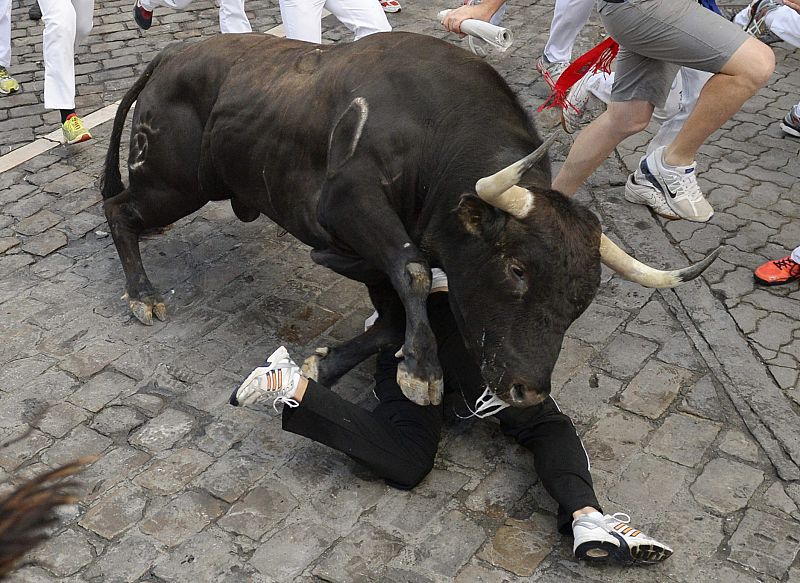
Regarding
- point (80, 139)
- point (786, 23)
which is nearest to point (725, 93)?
point (786, 23)

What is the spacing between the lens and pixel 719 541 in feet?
13.1

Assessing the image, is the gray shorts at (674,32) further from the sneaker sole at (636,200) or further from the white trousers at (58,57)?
the white trousers at (58,57)

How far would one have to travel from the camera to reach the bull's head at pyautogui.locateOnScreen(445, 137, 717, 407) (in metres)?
3.76

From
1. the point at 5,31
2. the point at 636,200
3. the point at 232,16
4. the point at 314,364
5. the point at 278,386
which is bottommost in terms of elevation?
the point at 636,200

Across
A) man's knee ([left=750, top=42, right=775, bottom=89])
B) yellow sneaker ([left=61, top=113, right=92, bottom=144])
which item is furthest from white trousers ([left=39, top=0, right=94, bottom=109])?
man's knee ([left=750, top=42, right=775, bottom=89])

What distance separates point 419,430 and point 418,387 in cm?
25

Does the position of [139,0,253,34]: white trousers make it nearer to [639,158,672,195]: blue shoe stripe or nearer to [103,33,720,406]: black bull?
[103,33,720,406]: black bull

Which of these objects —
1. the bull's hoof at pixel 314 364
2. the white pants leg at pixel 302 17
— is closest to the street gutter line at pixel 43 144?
A: the white pants leg at pixel 302 17

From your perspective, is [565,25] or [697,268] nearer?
[697,268]

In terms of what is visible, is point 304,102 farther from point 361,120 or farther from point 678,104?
point 678,104

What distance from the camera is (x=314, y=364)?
15.7 feet

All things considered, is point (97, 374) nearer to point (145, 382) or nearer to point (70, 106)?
point (145, 382)

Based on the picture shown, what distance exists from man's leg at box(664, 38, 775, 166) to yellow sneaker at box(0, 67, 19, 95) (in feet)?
18.0

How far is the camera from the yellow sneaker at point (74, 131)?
Result: 7.37 meters
